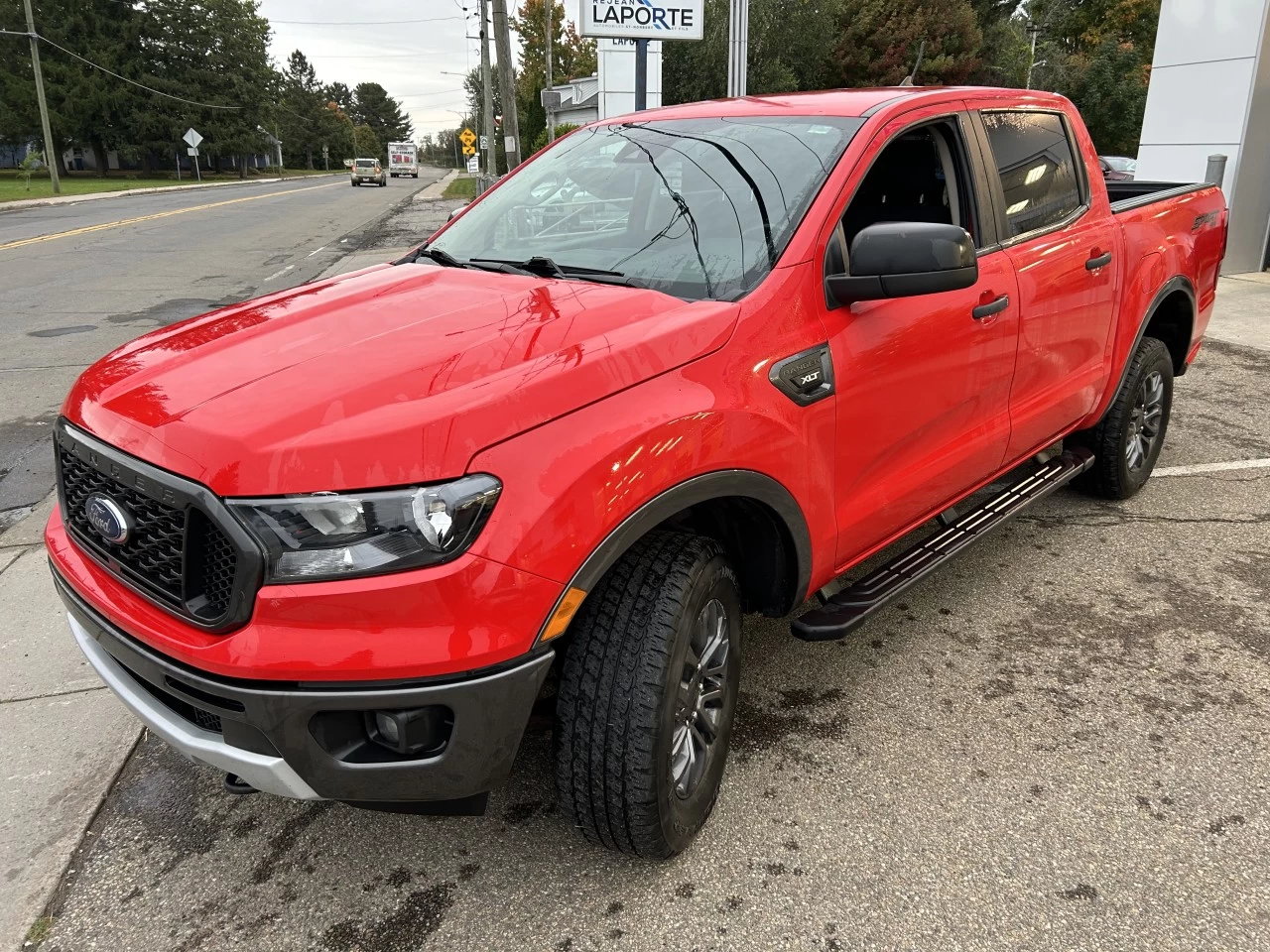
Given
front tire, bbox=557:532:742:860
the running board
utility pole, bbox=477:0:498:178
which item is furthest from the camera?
utility pole, bbox=477:0:498:178

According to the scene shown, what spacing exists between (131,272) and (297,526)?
44.6 ft

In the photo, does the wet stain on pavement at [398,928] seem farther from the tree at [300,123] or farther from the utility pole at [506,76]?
the tree at [300,123]

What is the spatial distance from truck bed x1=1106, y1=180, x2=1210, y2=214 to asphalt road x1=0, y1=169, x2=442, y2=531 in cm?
560

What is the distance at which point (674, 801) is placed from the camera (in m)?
2.28

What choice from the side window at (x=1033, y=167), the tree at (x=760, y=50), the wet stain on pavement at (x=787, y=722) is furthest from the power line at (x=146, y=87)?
the wet stain on pavement at (x=787, y=722)

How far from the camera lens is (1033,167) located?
11.9ft

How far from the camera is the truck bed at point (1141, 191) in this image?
14.1 feet

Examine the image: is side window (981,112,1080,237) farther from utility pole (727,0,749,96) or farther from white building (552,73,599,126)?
white building (552,73,599,126)

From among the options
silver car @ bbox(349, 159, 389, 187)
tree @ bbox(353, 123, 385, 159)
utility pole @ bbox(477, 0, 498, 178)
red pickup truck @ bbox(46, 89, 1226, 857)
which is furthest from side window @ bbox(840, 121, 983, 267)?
tree @ bbox(353, 123, 385, 159)

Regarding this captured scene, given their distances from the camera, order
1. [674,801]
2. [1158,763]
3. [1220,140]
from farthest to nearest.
→ 1. [1220,140]
2. [1158,763]
3. [674,801]

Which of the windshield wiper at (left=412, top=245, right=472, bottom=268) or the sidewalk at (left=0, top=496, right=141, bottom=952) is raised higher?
the windshield wiper at (left=412, top=245, right=472, bottom=268)

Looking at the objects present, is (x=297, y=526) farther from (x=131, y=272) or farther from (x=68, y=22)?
(x=68, y=22)

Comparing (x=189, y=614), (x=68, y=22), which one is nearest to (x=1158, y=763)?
(x=189, y=614)

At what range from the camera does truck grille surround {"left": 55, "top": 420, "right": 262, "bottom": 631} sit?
181cm
